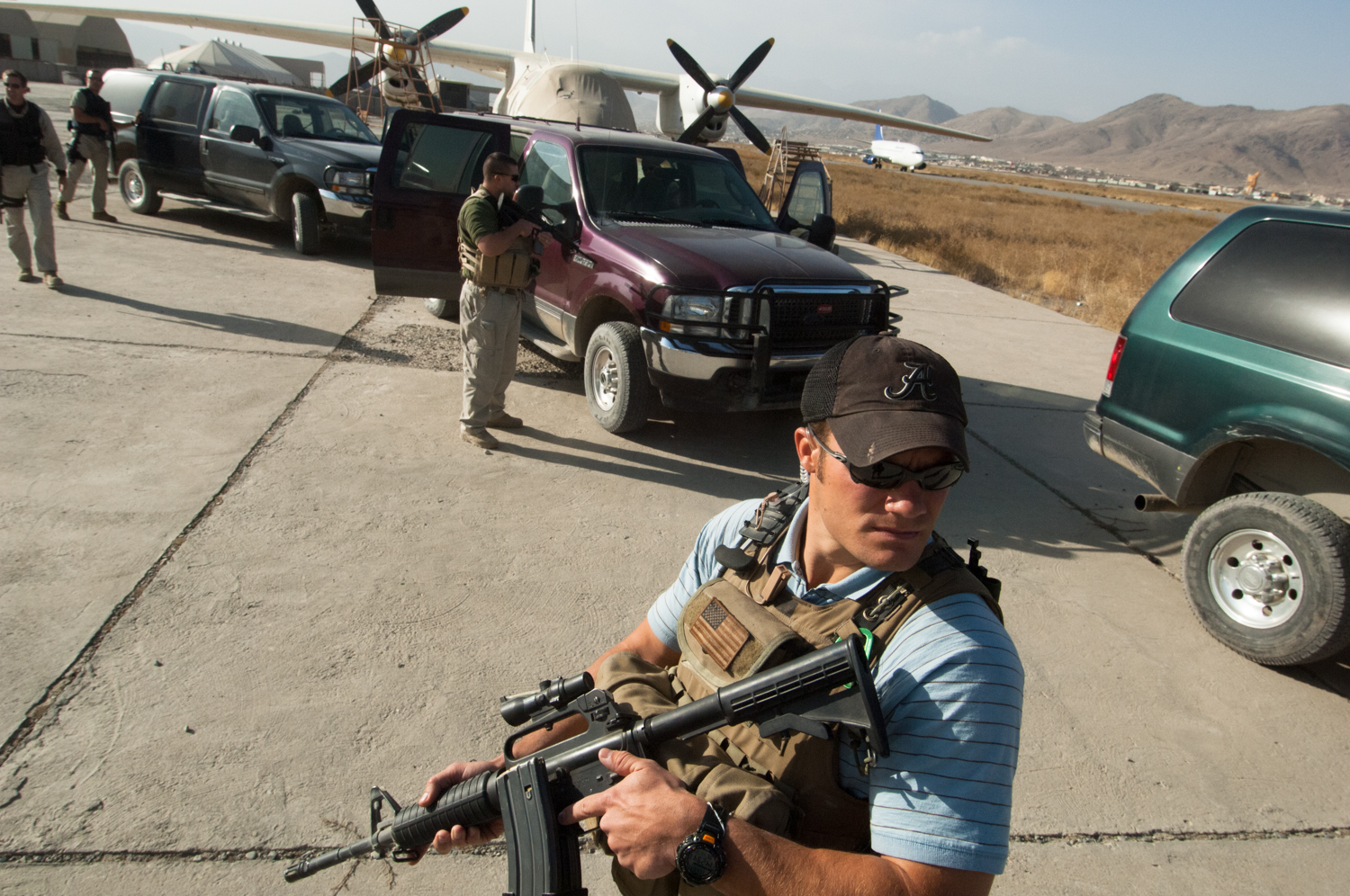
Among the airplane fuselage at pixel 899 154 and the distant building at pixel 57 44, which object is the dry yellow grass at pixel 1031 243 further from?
the airplane fuselage at pixel 899 154

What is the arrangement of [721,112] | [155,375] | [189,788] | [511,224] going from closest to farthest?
[189,788]
[511,224]
[155,375]
[721,112]

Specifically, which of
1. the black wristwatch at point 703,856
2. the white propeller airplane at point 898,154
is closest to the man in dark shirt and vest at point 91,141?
the black wristwatch at point 703,856

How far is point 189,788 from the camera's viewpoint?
2.52 meters

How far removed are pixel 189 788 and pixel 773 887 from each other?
2094 millimetres

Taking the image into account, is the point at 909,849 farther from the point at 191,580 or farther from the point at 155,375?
the point at 155,375

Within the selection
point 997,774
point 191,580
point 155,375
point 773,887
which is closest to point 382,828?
point 773,887

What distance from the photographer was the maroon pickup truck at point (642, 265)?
521cm

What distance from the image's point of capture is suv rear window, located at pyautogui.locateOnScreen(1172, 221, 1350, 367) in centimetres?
371

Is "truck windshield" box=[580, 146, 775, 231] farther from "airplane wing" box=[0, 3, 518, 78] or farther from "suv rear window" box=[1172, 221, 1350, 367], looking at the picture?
"airplane wing" box=[0, 3, 518, 78]

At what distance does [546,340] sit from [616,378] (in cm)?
127

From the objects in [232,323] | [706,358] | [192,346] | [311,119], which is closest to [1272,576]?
[706,358]

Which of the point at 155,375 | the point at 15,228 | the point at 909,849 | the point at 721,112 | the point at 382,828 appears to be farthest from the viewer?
the point at 721,112

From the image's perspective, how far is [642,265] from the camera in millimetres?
5398

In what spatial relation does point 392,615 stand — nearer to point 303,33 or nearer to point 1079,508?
point 1079,508
